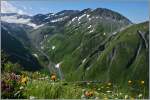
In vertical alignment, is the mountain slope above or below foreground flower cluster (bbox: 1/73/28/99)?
below

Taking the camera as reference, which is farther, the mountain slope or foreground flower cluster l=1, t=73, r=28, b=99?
the mountain slope

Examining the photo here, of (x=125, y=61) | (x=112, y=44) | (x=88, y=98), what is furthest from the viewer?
(x=112, y=44)

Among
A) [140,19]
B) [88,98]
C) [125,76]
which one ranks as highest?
[140,19]

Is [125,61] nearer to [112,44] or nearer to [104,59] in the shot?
[104,59]

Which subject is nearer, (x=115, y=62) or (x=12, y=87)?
(x=12, y=87)

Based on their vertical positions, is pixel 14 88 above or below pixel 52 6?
below

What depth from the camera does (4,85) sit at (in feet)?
18.3

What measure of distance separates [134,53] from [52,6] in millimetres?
174866

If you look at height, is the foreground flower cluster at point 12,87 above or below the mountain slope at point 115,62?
above

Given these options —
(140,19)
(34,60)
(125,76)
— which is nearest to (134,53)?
(125,76)

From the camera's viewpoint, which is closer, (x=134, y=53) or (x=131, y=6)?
(x=131, y=6)

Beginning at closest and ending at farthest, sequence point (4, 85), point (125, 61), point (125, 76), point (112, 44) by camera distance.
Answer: point (4, 85)
point (125, 76)
point (125, 61)
point (112, 44)

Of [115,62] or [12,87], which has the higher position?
[12,87]

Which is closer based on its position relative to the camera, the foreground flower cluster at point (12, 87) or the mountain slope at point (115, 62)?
the foreground flower cluster at point (12, 87)
